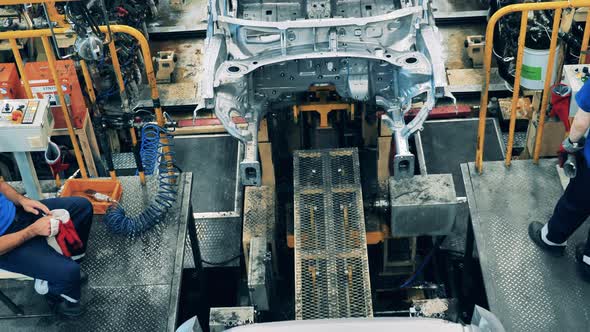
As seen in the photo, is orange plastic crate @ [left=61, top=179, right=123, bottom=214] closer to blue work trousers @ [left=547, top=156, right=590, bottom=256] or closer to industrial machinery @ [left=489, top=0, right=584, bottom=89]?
blue work trousers @ [left=547, top=156, right=590, bottom=256]

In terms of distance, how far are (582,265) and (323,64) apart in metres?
2.49

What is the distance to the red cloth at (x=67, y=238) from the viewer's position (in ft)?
18.4

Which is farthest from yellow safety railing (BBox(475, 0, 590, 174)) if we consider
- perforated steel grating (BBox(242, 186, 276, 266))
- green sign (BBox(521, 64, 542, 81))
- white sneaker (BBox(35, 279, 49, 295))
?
white sneaker (BBox(35, 279, 49, 295))

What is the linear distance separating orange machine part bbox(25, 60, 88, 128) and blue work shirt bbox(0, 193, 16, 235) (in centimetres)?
235

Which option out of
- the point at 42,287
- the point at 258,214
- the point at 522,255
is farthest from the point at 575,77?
the point at 42,287

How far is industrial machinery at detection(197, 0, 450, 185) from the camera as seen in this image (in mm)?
6199

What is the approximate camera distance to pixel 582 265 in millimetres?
5715

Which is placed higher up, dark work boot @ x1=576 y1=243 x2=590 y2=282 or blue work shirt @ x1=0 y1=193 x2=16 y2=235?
blue work shirt @ x1=0 y1=193 x2=16 y2=235

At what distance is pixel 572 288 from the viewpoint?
5598 mm

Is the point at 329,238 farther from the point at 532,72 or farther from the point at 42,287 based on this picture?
the point at 532,72

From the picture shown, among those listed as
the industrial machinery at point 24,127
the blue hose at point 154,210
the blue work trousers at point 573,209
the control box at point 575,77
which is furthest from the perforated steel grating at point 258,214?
the control box at point 575,77

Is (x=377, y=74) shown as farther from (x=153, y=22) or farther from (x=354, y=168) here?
(x=153, y=22)

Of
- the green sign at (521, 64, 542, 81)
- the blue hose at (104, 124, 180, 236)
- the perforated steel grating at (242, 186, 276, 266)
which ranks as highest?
the green sign at (521, 64, 542, 81)

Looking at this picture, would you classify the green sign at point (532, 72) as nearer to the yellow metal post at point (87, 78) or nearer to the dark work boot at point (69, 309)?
the yellow metal post at point (87, 78)
